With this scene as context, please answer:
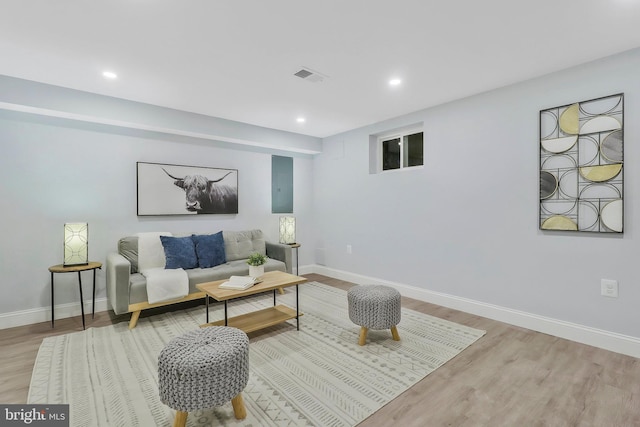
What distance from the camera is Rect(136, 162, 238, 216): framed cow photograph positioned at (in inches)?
149

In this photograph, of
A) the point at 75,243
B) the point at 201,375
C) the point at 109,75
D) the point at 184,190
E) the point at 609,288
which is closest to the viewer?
the point at 201,375

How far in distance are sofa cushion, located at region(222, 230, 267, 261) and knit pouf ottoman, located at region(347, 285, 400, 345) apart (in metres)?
2.11

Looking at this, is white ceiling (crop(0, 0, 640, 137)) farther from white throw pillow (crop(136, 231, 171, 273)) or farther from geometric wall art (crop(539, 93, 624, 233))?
white throw pillow (crop(136, 231, 171, 273))

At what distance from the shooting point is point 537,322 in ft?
9.54

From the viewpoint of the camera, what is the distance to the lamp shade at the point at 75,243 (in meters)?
3.03

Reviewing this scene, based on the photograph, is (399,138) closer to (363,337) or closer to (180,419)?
(363,337)

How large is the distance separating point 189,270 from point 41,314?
149 centimetres

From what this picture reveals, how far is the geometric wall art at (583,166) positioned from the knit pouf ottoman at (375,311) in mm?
1653

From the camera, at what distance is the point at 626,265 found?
2.46m

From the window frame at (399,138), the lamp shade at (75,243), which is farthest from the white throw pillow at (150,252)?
the window frame at (399,138)

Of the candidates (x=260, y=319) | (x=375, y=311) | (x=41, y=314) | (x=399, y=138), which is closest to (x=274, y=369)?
(x=260, y=319)

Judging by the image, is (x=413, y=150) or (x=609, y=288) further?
(x=413, y=150)

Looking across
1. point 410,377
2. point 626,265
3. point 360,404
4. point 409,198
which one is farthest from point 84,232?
point 626,265

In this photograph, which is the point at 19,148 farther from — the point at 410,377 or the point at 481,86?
the point at 481,86
